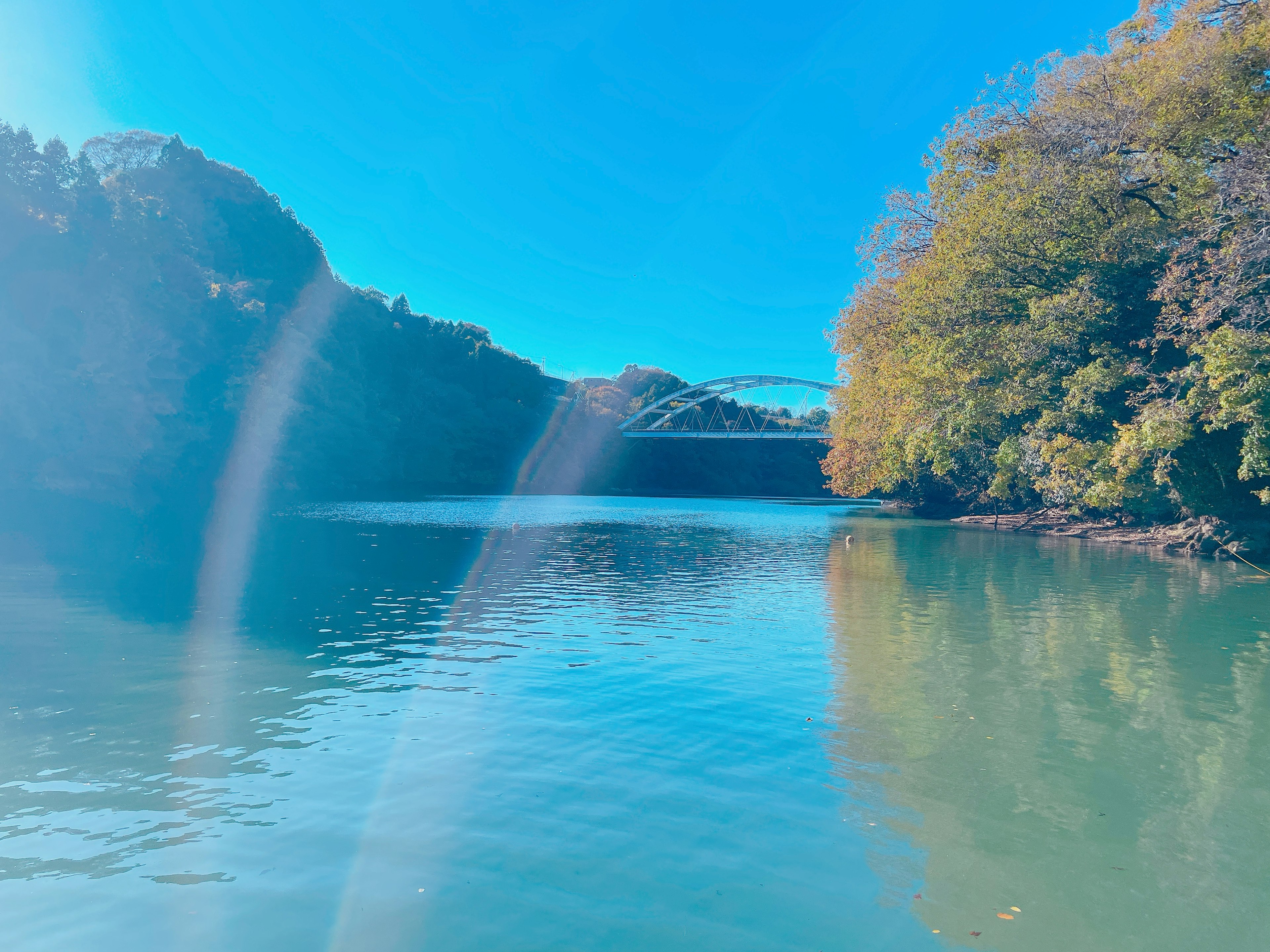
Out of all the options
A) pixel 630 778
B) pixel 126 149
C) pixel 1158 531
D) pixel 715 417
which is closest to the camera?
pixel 630 778

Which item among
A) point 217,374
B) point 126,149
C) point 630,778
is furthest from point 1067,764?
point 126,149

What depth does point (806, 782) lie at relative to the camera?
22.5ft

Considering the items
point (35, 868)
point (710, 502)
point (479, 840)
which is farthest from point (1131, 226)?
point (710, 502)

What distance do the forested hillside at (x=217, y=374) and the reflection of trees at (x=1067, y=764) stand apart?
35.4 m

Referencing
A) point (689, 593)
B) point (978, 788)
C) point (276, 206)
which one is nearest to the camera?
point (978, 788)

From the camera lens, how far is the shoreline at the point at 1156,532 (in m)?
24.5

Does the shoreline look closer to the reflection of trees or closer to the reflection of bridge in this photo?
the reflection of trees

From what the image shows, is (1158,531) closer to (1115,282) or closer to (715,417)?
(1115,282)

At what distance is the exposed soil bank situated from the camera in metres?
24.5

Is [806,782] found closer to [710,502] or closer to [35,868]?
[35,868]

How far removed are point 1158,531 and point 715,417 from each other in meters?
98.7

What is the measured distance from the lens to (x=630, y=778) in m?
6.91

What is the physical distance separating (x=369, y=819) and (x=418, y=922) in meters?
1.51

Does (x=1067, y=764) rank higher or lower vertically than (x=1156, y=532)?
lower
